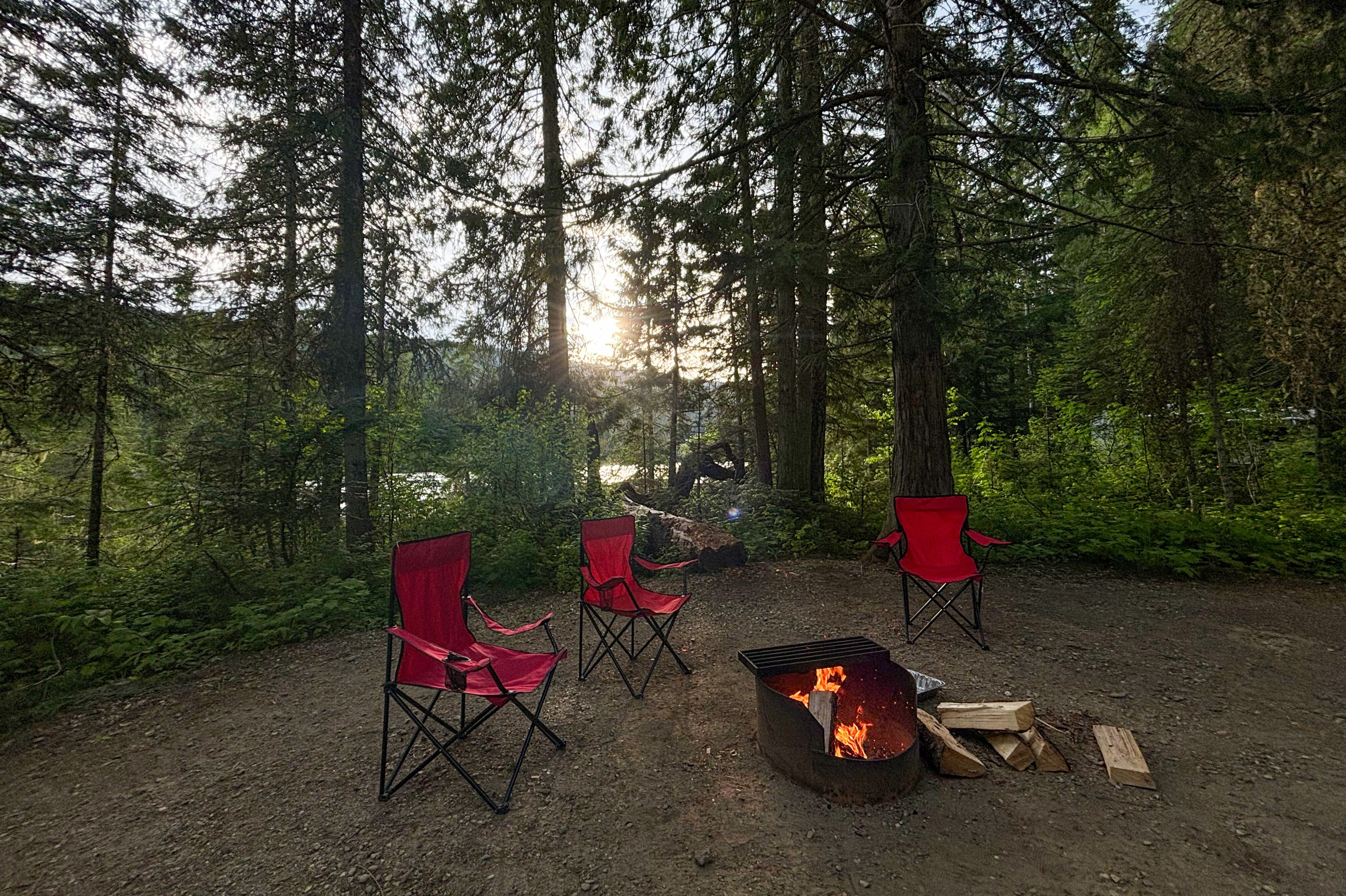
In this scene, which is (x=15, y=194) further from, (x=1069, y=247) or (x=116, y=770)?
(x=1069, y=247)

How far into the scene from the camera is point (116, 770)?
8.41 ft

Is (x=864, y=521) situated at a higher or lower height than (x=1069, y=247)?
lower

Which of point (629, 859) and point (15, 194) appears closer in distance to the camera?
point (629, 859)

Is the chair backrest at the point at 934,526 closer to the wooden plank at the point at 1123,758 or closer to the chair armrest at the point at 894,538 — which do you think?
the chair armrest at the point at 894,538

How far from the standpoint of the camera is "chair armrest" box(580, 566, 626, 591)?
125 inches

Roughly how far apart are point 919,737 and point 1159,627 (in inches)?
116

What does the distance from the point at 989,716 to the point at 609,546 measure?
243cm

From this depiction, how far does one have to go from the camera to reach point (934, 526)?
422 centimetres

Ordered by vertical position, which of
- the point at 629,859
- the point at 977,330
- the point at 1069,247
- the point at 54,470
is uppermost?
the point at 1069,247

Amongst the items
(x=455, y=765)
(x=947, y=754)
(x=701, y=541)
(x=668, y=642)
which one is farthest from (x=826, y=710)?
(x=701, y=541)

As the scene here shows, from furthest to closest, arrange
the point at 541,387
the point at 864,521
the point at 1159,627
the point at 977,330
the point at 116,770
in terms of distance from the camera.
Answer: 1. the point at 541,387
2. the point at 864,521
3. the point at 977,330
4. the point at 1159,627
5. the point at 116,770

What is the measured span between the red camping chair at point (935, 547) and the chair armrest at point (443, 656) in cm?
288

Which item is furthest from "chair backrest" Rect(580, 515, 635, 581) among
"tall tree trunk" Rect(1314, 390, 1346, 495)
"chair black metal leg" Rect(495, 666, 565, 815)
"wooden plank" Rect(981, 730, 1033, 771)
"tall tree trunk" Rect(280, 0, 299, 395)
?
"tall tree trunk" Rect(1314, 390, 1346, 495)

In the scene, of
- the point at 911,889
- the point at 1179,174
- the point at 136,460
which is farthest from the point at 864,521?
the point at 136,460
